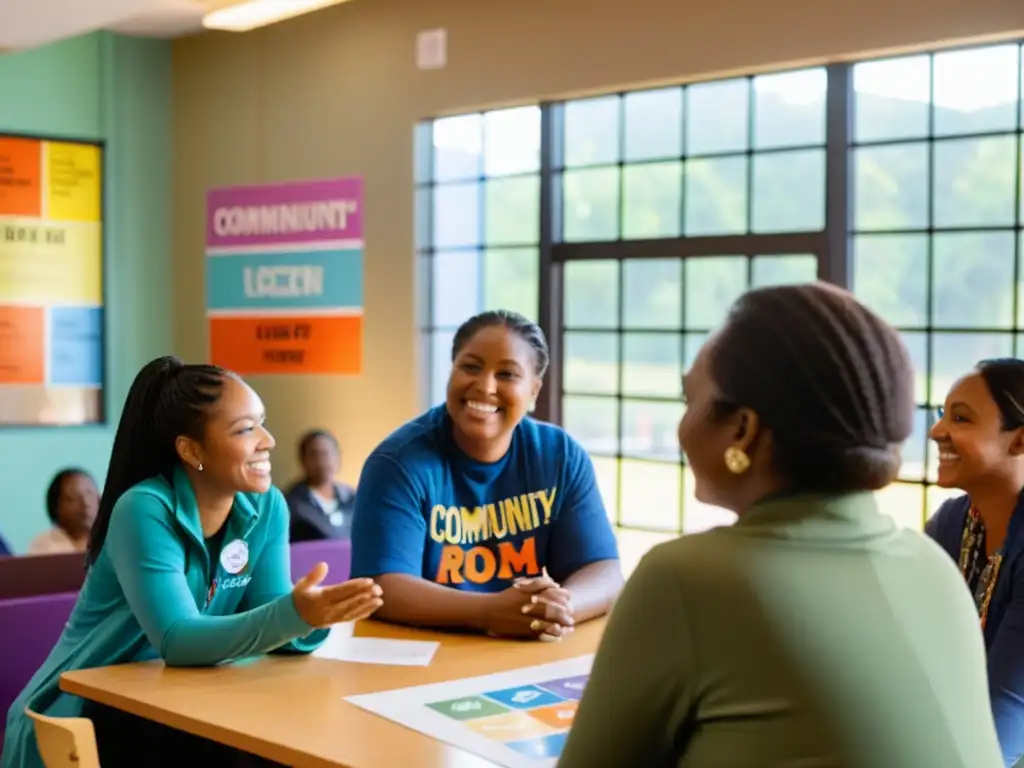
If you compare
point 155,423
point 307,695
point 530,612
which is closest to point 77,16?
point 155,423

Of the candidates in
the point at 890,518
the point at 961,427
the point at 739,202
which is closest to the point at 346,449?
the point at 739,202

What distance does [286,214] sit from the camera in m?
7.87

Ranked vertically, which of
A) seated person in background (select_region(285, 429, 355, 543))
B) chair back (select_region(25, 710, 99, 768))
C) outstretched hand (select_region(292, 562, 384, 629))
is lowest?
seated person in background (select_region(285, 429, 355, 543))

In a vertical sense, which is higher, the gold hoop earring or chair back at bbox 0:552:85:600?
the gold hoop earring

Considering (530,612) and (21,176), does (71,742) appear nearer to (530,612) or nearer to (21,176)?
(530,612)

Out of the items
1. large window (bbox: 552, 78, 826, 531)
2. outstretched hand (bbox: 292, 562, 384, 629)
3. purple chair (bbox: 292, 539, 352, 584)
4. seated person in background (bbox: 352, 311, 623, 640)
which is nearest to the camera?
outstretched hand (bbox: 292, 562, 384, 629)

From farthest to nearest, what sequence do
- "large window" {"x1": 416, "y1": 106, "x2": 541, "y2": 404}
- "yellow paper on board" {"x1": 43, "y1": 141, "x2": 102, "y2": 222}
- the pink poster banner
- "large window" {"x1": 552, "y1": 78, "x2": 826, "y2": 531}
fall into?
1. "yellow paper on board" {"x1": 43, "y1": 141, "x2": 102, "y2": 222}
2. the pink poster banner
3. "large window" {"x1": 416, "y1": 106, "x2": 541, "y2": 404}
4. "large window" {"x1": 552, "y1": 78, "x2": 826, "y2": 531}

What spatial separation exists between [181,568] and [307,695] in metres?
0.43

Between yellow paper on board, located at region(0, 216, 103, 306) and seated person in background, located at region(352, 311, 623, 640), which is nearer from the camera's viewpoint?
seated person in background, located at region(352, 311, 623, 640)

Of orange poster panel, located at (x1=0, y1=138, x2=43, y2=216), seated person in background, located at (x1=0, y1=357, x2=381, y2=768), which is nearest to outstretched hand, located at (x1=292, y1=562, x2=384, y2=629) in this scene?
seated person in background, located at (x1=0, y1=357, x2=381, y2=768)

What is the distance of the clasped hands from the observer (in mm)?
2680

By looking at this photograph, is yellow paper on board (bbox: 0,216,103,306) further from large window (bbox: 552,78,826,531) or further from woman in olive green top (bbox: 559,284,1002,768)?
woman in olive green top (bbox: 559,284,1002,768)

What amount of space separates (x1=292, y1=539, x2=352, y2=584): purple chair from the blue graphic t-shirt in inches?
64.6

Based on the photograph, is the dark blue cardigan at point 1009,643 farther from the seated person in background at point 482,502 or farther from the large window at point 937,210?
the large window at point 937,210
